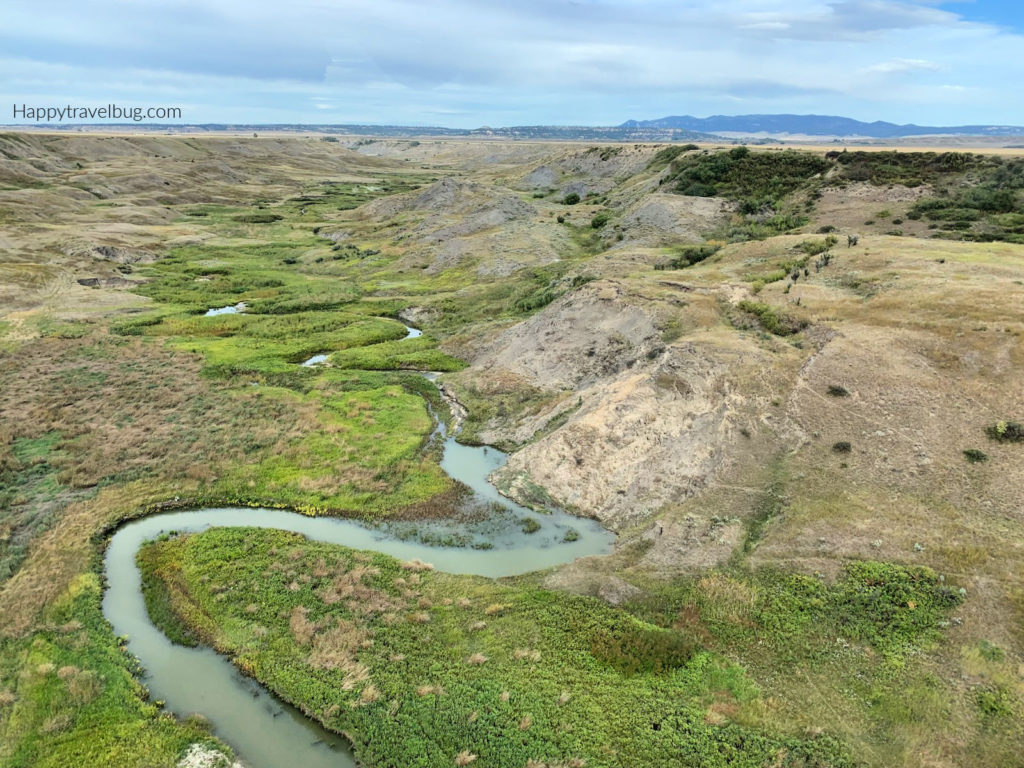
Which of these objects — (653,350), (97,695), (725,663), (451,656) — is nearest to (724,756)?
(725,663)

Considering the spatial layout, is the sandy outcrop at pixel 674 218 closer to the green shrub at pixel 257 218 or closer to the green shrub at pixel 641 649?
the green shrub at pixel 641 649

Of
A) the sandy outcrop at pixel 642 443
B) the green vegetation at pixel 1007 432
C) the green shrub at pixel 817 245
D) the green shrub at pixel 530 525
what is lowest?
the green shrub at pixel 530 525

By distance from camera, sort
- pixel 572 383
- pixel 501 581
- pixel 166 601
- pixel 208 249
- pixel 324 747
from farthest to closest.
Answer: pixel 208 249, pixel 572 383, pixel 501 581, pixel 166 601, pixel 324 747

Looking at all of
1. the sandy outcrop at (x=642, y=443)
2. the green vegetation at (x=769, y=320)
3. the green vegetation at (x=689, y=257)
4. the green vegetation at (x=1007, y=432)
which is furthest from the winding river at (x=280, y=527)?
the green vegetation at (x=689, y=257)

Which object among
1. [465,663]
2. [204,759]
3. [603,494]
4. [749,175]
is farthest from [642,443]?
[749,175]

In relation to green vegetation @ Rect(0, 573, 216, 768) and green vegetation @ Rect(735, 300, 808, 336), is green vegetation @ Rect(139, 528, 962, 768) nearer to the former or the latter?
green vegetation @ Rect(0, 573, 216, 768)

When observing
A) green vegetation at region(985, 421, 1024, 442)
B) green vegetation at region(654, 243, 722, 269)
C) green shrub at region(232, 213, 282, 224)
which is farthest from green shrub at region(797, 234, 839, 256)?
green shrub at region(232, 213, 282, 224)

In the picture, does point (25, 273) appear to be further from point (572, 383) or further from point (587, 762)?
point (587, 762)

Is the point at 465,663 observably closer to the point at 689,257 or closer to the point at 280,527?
the point at 280,527
